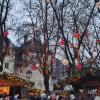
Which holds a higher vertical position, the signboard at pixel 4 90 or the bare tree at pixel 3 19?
the bare tree at pixel 3 19

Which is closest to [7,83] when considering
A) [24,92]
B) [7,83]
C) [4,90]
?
[7,83]

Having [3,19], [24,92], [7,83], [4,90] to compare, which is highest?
[3,19]

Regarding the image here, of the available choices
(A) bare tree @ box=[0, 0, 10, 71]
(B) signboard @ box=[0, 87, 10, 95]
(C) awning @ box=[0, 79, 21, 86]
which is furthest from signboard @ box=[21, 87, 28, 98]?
(A) bare tree @ box=[0, 0, 10, 71]

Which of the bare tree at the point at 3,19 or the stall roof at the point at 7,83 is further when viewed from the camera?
the bare tree at the point at 3,19

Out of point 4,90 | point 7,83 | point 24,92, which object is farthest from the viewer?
point 4,90

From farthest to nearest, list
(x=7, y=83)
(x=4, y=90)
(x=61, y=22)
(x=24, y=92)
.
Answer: (x=61, y=22)
(x=4, y=90)
(x=24, y=92)
(x=7, y=83)

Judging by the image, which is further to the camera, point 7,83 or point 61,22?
point 61,22

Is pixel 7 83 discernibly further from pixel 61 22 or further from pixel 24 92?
pixel 61 22

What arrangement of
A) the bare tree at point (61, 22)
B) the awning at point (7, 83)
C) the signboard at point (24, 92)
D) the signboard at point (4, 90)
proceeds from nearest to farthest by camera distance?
the awning at point (7, 83), the signboard at point (24, 92), the signboard at point (4, 90), the bare tree at point (61, 22)

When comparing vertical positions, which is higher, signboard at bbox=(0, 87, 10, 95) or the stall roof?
the stall roof

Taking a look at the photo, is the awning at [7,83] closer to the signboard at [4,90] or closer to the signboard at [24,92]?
the signboard at [24,92]

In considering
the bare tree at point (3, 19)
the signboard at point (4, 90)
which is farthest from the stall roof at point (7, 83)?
the bare tree at point (3, 19)

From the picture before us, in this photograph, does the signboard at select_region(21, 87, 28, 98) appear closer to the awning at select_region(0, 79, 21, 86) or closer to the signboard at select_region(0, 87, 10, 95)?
the awning at select_region(0, 79, 21, 86)

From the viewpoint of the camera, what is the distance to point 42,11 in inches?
1444
